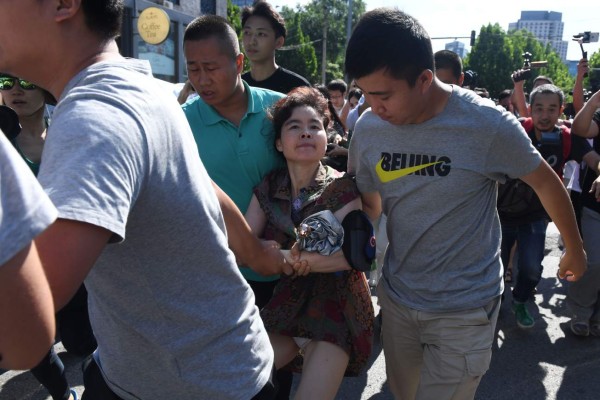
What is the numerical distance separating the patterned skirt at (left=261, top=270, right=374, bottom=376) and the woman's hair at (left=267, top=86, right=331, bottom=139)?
29.8 inches

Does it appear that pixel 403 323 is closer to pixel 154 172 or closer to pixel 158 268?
pixel 158 268

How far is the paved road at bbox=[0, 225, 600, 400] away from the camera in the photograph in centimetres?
376

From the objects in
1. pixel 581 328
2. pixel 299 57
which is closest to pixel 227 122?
pixel 581 328

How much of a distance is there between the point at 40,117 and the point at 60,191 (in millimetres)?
3346

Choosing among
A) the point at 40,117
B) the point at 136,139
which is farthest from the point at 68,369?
the point at 136,139

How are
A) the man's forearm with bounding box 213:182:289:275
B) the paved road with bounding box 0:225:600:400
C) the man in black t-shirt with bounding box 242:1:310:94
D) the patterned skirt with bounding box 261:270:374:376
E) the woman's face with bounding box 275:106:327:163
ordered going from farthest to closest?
1. the man in black t-shirt with bounding box 242:1:310:94
2. the paved road with bounding box 0:225:600:400
3. the woman's face with bounding box 275:106:327:163
4. the patterned skirt with bounding box 261:270:374:376
5. the man's forearm with bounding box 213:182:289:275

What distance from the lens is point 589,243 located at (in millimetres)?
4598

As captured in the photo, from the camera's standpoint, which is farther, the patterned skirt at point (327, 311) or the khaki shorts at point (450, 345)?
the patterned skirt at point (327, 311)

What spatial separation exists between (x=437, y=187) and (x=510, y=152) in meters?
0.32

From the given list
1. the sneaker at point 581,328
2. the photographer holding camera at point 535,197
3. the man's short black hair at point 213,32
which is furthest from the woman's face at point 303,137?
the sneaker at point 581,328

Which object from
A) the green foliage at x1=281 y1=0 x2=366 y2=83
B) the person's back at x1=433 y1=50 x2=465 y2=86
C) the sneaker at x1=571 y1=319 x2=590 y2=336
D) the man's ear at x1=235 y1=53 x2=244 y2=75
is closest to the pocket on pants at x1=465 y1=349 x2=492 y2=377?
the man's ear at x1=235 y1=53 x2=244 y2=75

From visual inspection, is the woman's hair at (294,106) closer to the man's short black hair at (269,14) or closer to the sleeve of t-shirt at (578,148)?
the man's short black hair at (269,14)

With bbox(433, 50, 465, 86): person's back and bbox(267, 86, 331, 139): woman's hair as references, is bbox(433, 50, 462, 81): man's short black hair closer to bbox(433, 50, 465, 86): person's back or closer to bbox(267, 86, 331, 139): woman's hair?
bbox(433, 50, 465, 86): person's back

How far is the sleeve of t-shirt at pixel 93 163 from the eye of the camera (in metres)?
0.94
